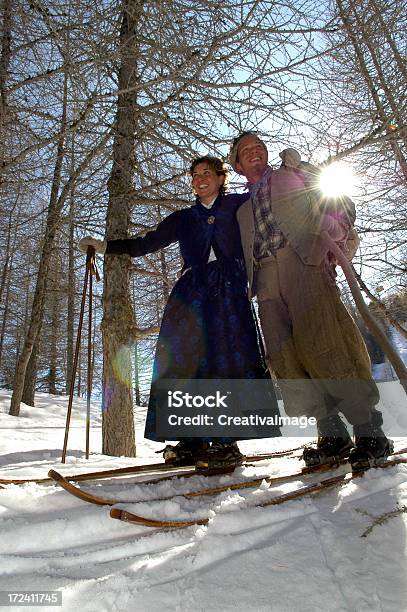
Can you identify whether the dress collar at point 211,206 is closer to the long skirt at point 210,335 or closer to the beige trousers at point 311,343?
the long skirt at point 210,335

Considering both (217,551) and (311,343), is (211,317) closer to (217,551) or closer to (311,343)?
(311,343)

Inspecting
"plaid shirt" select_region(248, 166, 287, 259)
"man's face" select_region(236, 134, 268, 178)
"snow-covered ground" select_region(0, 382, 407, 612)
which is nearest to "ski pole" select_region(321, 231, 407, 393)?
"snow-covered ground" select_region(0, 382, 407, 612)

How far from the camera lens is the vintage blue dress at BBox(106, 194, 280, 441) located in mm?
2404

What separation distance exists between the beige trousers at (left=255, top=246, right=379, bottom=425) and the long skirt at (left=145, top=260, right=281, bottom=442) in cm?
12

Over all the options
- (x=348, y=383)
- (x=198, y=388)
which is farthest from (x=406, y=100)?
(x=198, y=388)

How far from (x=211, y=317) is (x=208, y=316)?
0.02m

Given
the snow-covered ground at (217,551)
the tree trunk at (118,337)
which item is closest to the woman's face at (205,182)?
the tree trunk at (118,337)

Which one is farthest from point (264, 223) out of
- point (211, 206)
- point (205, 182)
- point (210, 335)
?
point (210, 335)

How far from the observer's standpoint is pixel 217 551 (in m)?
1.06

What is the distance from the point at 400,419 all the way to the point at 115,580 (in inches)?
332

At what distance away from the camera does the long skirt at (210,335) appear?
2.39 metres

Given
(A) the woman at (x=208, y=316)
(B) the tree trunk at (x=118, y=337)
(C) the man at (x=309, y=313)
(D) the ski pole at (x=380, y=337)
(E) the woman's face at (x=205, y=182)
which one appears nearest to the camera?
(D) the ski pole at (x=380, y=337)

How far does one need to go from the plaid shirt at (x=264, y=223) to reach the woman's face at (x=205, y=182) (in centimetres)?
31

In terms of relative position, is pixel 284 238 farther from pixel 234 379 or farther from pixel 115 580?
pixel 115 580
